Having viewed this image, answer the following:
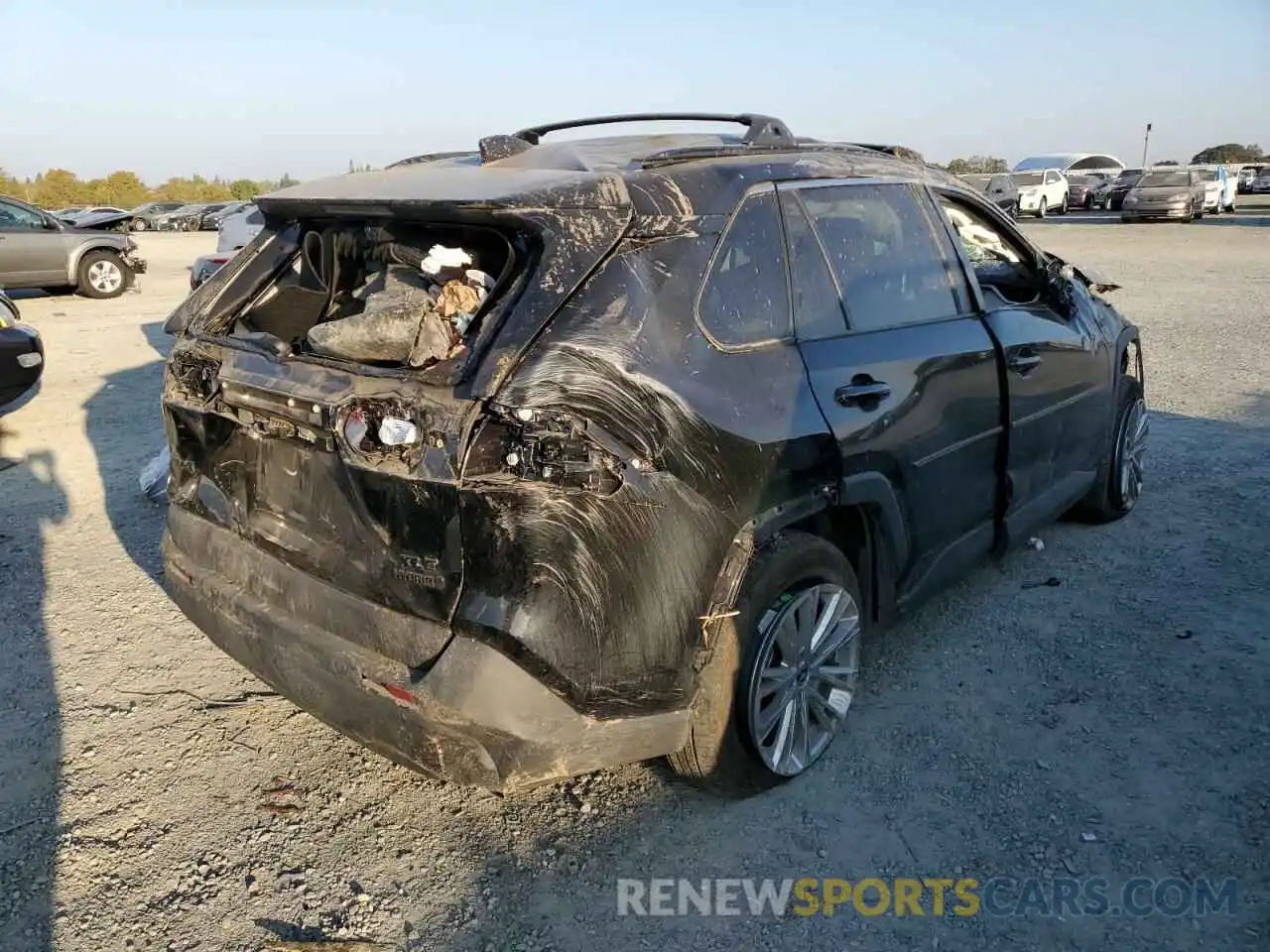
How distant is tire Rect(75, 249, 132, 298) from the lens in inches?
616

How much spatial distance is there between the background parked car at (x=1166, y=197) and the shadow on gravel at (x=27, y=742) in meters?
28.8

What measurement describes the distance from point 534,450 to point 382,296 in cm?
95

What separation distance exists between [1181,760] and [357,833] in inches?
103

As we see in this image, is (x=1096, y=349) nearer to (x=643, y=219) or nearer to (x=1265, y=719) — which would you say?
(x=1265, y=719)

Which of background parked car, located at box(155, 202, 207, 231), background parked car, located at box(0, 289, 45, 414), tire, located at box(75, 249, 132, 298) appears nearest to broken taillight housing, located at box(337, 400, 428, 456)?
background parked car, located at box(0, 289, 45, 414)

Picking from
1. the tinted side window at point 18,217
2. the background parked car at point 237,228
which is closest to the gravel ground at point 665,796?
the background parked car at point 237,228

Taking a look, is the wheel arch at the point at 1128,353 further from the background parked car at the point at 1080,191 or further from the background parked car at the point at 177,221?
the background parked car at the point at 177,221

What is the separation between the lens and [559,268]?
2.44 m

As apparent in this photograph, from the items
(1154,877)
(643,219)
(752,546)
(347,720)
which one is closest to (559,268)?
(643,219)

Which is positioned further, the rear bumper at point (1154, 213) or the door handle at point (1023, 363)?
the rear bumper at point (1154, 213)

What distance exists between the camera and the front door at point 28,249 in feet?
48.1

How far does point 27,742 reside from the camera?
3.26m

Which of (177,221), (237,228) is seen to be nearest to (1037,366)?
(237,228)

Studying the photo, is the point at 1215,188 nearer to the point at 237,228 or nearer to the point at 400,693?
the point at 237,228
